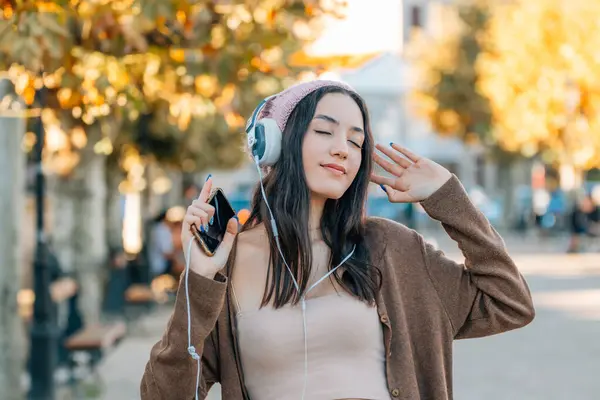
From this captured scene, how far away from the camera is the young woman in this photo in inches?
132

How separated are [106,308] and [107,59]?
37.6 feet

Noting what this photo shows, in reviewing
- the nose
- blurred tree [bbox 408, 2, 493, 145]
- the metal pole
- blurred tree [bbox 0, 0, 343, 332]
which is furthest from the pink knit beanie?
blurred tree [bbox 408, 2, 493, 145]

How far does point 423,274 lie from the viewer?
357cm

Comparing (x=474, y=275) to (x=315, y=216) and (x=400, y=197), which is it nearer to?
(x=400, y=197)

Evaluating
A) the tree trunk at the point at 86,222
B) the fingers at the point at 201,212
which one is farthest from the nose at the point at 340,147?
the tree trunk at the point at 86,222

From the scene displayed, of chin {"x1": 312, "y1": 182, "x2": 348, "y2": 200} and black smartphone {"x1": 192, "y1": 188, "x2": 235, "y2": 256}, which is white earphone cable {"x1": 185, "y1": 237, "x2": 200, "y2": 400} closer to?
black smartphone {"x1": 192, "y1": 188, "x2": 235, "y2": 256}

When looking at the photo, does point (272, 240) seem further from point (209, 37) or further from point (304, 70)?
point (304, 70)

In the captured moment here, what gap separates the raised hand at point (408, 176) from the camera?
11.9 feet

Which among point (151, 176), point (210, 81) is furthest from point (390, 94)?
point (210, 81)

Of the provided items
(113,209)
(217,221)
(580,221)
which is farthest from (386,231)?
(580,221)

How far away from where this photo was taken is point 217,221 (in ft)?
11.3

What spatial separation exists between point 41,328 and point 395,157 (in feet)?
26.0

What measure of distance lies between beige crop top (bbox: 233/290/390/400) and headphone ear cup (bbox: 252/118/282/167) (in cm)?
40

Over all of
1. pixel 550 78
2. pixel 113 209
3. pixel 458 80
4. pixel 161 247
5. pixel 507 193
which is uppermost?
pixel 550 78
